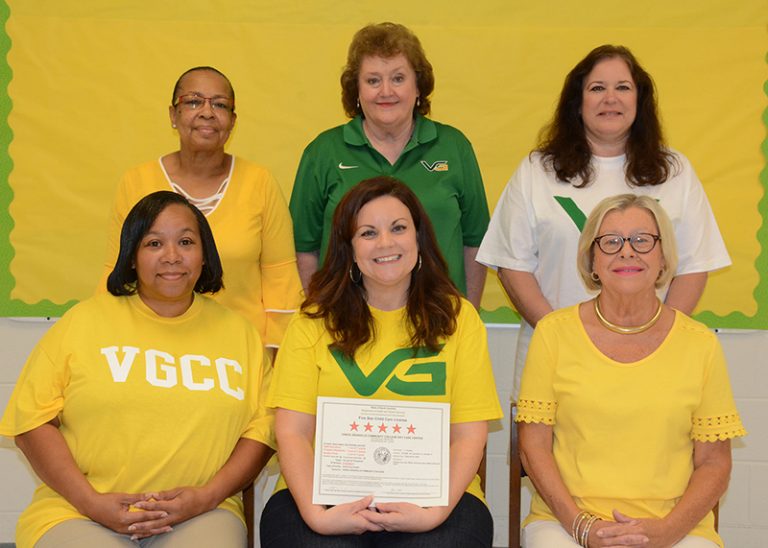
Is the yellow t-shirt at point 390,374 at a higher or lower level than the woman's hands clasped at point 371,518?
higher

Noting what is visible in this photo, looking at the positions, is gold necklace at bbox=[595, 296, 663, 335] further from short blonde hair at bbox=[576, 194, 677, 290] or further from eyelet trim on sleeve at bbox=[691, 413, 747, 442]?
eyelet trim on sleeve at bbox=[691, 413, 747, 442]

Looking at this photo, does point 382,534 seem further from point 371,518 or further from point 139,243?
point 139,243

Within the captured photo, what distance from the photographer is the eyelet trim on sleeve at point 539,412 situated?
259 cm

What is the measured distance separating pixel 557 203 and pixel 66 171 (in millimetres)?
2258

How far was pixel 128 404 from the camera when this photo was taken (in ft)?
8.42

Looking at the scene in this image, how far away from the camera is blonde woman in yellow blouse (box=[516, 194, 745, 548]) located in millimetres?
2496

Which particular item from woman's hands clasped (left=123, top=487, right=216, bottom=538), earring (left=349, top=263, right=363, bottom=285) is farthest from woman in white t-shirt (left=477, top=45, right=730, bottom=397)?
woman's hands clasped (left=123, top=487, right=216, bottom=538)

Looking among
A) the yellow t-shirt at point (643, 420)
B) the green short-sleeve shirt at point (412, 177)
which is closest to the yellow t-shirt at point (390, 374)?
the yellow t-shirt at point (643, 420)

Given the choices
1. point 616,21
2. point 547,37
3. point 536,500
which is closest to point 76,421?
point 536,500

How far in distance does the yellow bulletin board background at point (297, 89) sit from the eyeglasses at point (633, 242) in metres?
1.52

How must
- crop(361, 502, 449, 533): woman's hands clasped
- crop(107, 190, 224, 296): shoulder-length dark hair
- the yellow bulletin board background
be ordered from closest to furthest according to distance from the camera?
crop(361, 502, 449, 533): woman's hands clasped < crop(107, 190, 224, 296): shoulder-length dark hair < the yellow bulletin board background

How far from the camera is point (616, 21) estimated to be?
3973 millimetres

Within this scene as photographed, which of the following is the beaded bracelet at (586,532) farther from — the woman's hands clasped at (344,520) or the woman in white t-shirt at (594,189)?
the woman in white t-shirt at (594,189)

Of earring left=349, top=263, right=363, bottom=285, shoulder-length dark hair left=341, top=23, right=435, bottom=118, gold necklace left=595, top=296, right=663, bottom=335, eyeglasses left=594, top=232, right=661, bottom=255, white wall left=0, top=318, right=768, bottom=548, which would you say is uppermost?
shoulder-length dark hair left=341, top=23, right=435, bottom=118
